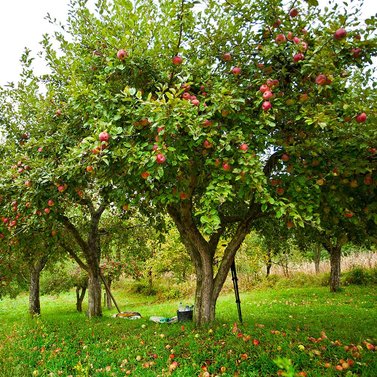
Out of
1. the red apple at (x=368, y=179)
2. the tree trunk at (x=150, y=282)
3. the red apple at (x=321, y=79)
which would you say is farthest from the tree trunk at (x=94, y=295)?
the tree trunk at (x=150, y=282)

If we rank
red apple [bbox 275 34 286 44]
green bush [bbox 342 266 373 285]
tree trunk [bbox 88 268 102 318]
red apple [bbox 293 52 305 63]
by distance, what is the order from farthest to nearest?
green bush [bbox 342 266 373 285], tree trunk [bbox 88 268 102 318], red apple [bbox 275 34 286 44], red apple [bbox 293 52 305 63]

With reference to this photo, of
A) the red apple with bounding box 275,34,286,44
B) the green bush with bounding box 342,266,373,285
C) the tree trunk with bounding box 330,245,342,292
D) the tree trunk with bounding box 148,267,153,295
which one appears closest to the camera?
the red apple with bounding box 275,34,286,44

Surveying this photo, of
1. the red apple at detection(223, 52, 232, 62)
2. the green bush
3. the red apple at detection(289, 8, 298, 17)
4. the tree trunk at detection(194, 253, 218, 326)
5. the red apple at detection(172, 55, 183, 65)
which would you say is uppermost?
the red apple at detection(289, 8, 298, 17)

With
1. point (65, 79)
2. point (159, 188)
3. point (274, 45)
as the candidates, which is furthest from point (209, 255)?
point (65, 79)

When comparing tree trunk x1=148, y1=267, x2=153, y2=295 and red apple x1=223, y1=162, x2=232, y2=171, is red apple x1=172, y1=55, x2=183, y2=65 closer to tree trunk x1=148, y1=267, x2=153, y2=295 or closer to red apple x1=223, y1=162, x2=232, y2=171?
red apple x1=223, y1=162, x2=232, y2=171

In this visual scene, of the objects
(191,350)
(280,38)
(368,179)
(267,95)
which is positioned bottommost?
(191,350)

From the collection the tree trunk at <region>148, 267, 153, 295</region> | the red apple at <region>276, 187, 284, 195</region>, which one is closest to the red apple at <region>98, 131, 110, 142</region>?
the red apple at <region>276, 187, 284, 195</region>

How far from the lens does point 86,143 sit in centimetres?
419

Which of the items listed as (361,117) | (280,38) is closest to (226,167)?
(361,117)

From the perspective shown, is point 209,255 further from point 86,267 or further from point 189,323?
point 86,267

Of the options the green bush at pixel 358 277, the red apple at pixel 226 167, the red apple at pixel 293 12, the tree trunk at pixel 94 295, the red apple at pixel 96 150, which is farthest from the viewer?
the green bush at pixel 358 277

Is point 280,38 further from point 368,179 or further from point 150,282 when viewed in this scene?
point 150,282

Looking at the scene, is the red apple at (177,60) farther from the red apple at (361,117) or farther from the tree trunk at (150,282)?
the tree trunk at (150,282)

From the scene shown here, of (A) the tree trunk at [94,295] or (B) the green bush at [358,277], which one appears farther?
(B) the green bush at [358,277]
